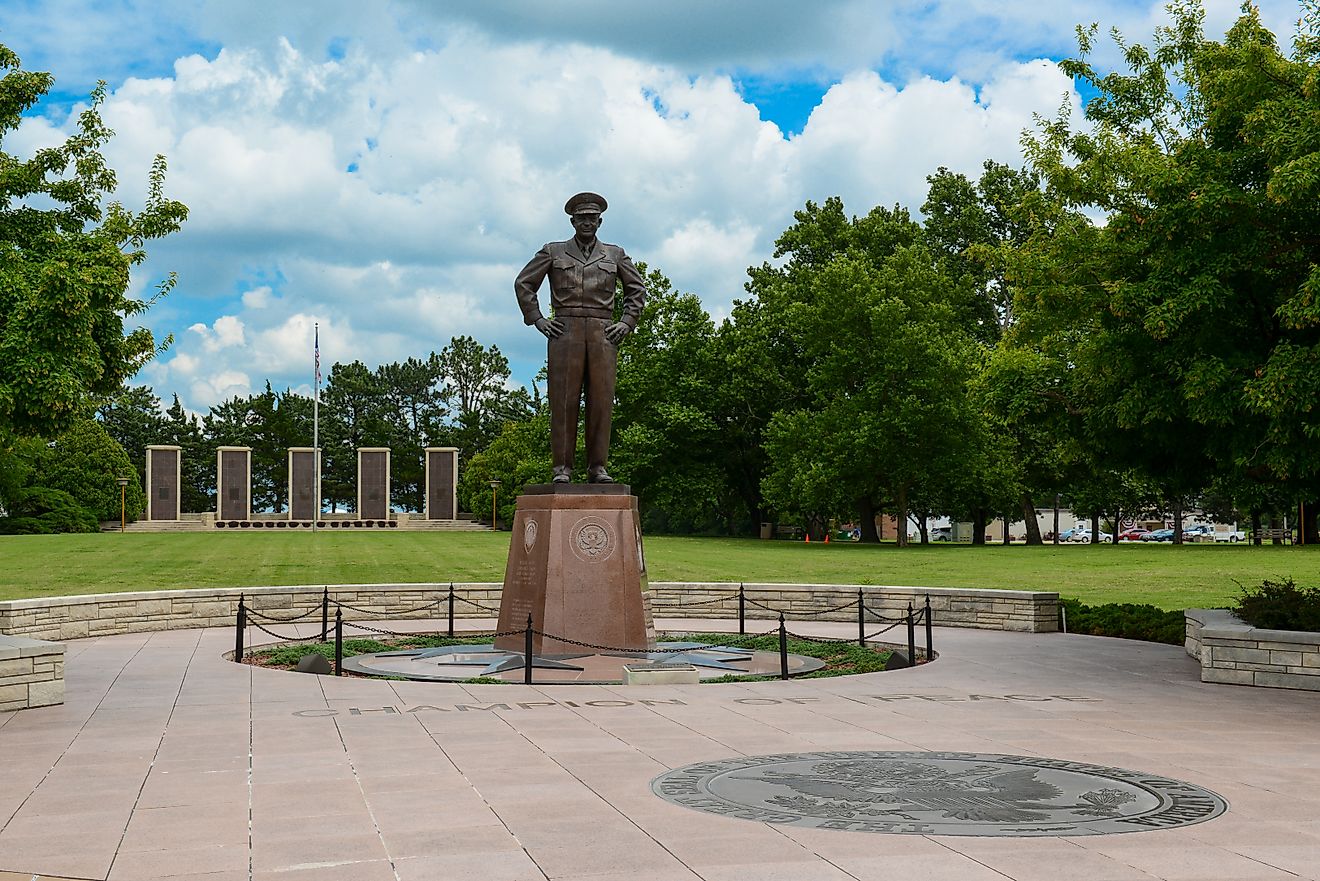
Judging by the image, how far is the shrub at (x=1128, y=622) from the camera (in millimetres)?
17609

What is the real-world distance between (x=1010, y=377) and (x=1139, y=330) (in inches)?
117

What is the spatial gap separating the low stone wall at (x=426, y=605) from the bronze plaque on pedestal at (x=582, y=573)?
3.66m

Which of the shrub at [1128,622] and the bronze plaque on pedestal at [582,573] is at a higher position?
the bronze plaque on pedestal at [582,573]

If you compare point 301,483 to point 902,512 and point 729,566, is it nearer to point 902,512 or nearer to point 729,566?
point 902,512

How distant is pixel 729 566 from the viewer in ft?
109

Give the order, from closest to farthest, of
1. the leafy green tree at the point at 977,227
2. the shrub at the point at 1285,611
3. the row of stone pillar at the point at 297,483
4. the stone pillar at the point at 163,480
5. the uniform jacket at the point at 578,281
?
the shrub at the point at 1285,611
the uniform jacket at the point at 578,281
the leafy green tree at the point at 977,227
the stone pillar at the point at 163,480
the row of stone pillar at the point at 297,483

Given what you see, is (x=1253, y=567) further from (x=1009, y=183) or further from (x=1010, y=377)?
(x=1009, y=183)

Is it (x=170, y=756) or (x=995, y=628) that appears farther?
(x=995, y=628)

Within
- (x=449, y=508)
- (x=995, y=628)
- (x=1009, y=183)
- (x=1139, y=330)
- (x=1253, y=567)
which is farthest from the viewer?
(x=449, y=508)

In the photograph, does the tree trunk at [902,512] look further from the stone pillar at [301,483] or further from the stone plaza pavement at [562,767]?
the stone pillar at [301,483]

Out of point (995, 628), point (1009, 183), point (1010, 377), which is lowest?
point (995, 628)

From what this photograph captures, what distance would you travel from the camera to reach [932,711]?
1115 cm

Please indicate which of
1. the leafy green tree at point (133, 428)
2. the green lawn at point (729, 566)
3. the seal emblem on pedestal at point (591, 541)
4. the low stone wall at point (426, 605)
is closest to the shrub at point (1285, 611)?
the low stone wall at point (426, 605)

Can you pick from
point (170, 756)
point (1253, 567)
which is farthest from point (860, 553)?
point (170, 756)
